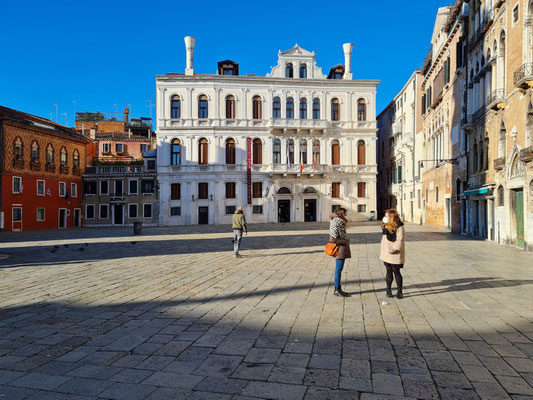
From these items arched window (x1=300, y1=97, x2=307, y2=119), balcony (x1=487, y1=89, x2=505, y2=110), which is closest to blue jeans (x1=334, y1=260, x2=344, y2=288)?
balcony (x1=487, y1=89, x2=505, y2=110)

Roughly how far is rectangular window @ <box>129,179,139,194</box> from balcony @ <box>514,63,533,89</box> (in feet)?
114

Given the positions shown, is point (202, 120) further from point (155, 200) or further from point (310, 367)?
point (310, 367)

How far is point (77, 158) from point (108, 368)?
41.1 m

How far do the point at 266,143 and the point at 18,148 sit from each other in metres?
21.4

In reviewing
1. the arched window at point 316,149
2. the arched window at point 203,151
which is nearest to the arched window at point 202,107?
the arched window at point 203,151

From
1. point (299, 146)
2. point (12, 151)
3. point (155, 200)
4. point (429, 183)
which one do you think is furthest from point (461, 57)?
point (12, 151)

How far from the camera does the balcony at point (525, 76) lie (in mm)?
13883

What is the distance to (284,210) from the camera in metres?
40.0

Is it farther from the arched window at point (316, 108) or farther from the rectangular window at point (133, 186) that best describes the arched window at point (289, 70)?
the rectangular window at point (133, 186)

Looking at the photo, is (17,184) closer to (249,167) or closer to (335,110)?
(249,167)

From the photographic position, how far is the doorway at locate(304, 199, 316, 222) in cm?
4016

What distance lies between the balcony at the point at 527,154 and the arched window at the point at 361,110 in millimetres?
27031

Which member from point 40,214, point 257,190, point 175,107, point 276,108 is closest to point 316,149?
point 276,108

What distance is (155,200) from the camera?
134 feet
